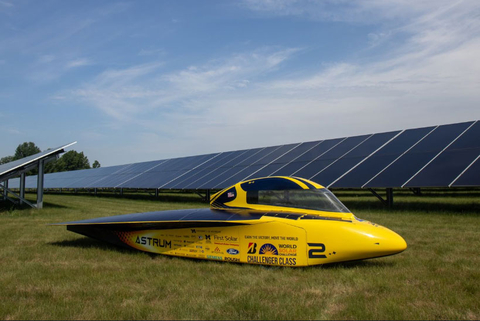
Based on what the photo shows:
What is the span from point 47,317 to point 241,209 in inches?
168

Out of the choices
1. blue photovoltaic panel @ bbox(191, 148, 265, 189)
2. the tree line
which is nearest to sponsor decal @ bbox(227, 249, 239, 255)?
blue photovoltaic panel @ bbox(191, 148, 265, 189)

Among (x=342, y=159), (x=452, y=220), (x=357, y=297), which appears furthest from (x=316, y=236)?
(x=342, y=159)

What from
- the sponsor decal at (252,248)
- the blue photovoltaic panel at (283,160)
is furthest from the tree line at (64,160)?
the sponsor decal at (252,248)

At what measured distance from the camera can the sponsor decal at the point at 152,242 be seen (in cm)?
763

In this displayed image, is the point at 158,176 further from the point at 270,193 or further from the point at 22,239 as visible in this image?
the point at 270,193

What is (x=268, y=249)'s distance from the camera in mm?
6656

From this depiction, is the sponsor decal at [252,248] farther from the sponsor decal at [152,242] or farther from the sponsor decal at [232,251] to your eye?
the sponsor decal at [152,242]

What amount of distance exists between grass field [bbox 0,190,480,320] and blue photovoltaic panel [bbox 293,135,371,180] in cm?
836

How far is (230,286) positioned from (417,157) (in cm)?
1171

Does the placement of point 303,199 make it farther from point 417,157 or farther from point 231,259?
point 417,157

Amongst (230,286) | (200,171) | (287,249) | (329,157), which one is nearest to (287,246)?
(287,249)

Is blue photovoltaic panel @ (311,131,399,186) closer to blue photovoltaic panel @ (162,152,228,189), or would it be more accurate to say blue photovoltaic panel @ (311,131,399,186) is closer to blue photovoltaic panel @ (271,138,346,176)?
blue photovoltaic panel @ (271,138,346,176)

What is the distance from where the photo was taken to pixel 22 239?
956cm

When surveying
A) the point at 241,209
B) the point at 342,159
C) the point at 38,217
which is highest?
the point at 342,159
